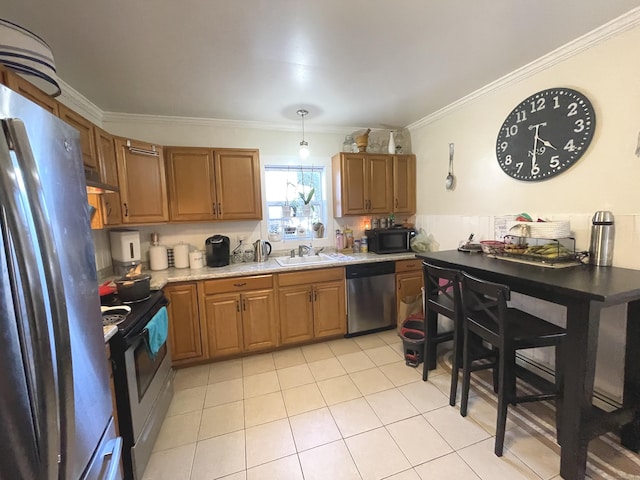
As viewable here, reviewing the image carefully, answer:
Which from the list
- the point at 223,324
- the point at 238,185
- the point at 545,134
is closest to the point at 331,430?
the point at 223,324

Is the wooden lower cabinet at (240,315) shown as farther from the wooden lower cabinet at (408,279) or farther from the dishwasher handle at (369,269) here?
the wooden lower cabinet at (408,279)

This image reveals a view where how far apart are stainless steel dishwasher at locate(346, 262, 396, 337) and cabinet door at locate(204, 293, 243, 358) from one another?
3.86ft

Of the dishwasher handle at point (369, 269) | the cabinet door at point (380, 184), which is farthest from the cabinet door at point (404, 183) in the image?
the dishwasher handle at point (369, 269)

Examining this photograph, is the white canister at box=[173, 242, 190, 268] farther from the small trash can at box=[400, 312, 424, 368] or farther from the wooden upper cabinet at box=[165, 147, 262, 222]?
the small trash can at box=[400, 312, 424, 368]

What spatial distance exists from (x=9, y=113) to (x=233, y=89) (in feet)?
6.51

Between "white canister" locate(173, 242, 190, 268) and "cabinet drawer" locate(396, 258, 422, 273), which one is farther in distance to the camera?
"cabinet drawer" locate(396, 258, 422, 273)

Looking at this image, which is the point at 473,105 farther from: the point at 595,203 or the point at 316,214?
the point at 316,214

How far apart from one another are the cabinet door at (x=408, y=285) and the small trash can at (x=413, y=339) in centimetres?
43

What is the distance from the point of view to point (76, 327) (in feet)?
2.69

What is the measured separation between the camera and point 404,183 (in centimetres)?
352

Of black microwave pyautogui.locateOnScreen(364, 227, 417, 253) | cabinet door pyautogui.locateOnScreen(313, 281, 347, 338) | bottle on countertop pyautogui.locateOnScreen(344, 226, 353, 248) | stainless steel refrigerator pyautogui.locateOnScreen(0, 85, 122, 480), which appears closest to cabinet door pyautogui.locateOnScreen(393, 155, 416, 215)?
black microwave pyautogui.locateOnScreen(364, 227, 417, 253)

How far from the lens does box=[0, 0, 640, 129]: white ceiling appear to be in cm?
147

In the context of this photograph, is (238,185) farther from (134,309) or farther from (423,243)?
(423,243)

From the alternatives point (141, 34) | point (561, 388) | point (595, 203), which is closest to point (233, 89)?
point (141, 34)
